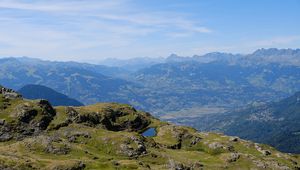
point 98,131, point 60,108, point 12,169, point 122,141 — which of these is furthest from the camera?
point 60,108

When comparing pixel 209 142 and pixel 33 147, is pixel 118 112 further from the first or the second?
pixel 33 147

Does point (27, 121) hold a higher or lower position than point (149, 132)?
higher

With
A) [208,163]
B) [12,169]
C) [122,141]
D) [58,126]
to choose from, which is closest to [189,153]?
[208,163]

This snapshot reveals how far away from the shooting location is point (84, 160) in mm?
119500

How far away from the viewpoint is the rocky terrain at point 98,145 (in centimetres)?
12150

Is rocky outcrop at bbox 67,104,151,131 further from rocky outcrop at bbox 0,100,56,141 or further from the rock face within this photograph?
the rock face

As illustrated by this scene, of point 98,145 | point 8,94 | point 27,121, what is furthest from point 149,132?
point 8,94

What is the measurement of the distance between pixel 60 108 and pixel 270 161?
7942cm

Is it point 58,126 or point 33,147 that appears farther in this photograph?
point 58,126

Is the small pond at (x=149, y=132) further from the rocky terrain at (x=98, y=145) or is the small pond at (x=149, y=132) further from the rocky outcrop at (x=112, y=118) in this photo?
the rocky terrain at (x=98, y=145)

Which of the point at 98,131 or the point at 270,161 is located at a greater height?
the point at 98,131

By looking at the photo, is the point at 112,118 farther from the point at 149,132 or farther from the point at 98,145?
the point at 98,145

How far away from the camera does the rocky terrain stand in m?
122

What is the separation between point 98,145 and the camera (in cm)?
14300
